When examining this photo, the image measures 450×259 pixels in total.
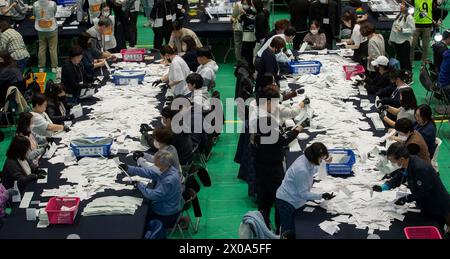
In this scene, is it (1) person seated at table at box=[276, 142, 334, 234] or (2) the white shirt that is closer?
(1) person seated at table at box=[276, 142, 334, 234]

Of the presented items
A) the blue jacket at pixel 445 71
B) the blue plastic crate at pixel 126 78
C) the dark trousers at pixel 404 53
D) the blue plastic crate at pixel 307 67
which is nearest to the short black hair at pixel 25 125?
the blue plastic crate at pixel 126 78

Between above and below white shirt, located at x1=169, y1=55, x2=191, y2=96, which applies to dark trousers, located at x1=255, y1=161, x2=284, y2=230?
below

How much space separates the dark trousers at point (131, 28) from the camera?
17.2 m

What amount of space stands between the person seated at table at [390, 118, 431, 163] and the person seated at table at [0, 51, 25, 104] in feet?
22.3

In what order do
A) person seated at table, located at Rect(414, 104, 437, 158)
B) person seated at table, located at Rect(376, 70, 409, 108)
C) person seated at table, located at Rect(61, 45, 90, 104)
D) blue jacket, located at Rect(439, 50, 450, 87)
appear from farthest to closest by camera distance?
blue jacket, located at Rect(439, 50, 450, 87)
person seated at table, located at Rect(61, 45, 90, 104)
person seated at table, located at Rect(376, 70, 409, 108)
person seated at table, located at Rect(414, 104, 437, 158)

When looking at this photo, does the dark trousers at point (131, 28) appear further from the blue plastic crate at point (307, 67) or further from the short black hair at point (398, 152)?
the short black hair at point (398, 152)

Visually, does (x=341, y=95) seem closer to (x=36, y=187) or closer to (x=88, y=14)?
(x=36, y=187)

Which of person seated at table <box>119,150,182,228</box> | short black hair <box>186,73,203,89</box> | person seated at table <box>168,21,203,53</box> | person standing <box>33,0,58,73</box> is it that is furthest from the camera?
person standing <box>33,0,58,73</box>

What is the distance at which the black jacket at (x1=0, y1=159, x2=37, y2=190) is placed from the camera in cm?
916

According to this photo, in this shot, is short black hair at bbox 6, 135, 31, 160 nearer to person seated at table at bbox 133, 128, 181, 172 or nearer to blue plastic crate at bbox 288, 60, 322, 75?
person seated at table at bbox 133, 128, 181, 172

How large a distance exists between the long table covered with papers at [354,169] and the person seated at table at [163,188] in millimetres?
1413

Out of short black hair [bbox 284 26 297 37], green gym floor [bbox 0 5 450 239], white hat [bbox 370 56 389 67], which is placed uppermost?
short black hair [bbox 284 26 297 37]

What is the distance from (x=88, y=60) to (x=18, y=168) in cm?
437

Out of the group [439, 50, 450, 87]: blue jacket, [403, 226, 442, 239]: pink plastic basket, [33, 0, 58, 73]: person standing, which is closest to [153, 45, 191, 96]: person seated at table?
[439, 50, 450, 87]: blue jacket
